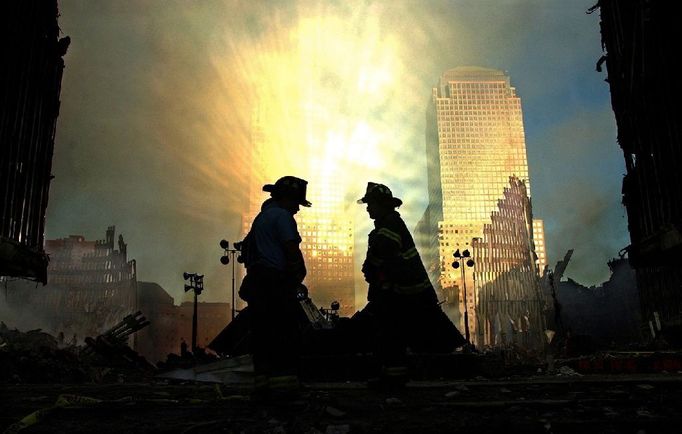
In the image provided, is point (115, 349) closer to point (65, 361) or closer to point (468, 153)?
point (65, 361)

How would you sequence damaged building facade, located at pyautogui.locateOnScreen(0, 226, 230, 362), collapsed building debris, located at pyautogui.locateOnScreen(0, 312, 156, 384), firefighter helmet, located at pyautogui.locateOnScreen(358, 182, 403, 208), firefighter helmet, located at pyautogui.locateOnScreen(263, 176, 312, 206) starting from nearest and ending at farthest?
firefighter helmet, located at pyautogui.locateOnScreen(263, 176, 312, 206) → firefighter helmet, located at pyautogui.locateOnScreen(358, 182, 403, 208) → collapsed building debris, located at pyautogui.locateOnScreen(0, 312, 156, 384) → damaged building facade, located at pyautogui.locateOnScreen(0, 226, 230, 362)

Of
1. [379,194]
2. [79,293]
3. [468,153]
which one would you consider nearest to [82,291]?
[79,293]

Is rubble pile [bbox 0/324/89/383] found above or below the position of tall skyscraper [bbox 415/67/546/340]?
below

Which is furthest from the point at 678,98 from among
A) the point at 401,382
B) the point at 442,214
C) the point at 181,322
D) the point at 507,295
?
the point at 442,214

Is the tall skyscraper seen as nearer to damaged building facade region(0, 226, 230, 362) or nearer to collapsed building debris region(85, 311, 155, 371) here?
damaged building facade region(0, 226, 230, 362)

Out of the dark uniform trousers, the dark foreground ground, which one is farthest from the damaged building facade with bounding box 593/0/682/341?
the dark uniform trousers

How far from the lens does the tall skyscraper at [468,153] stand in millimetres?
140375

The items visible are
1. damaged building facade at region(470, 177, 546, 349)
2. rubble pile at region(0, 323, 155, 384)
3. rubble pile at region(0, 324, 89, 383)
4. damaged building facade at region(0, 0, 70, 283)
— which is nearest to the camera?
damaged building facade at region(0, 0, 70, 283)

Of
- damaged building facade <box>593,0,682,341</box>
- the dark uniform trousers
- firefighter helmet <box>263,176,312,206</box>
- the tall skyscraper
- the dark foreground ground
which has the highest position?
the tall skyscraper

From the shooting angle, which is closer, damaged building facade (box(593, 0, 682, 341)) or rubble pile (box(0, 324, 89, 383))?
damaged building facade (box(593, 0, 682, 341))

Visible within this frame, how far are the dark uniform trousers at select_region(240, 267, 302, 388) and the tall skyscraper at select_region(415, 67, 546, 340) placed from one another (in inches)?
4986

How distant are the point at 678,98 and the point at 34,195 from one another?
525 inches

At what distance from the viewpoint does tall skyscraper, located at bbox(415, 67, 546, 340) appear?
14038cm

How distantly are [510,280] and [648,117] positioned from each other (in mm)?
40840
